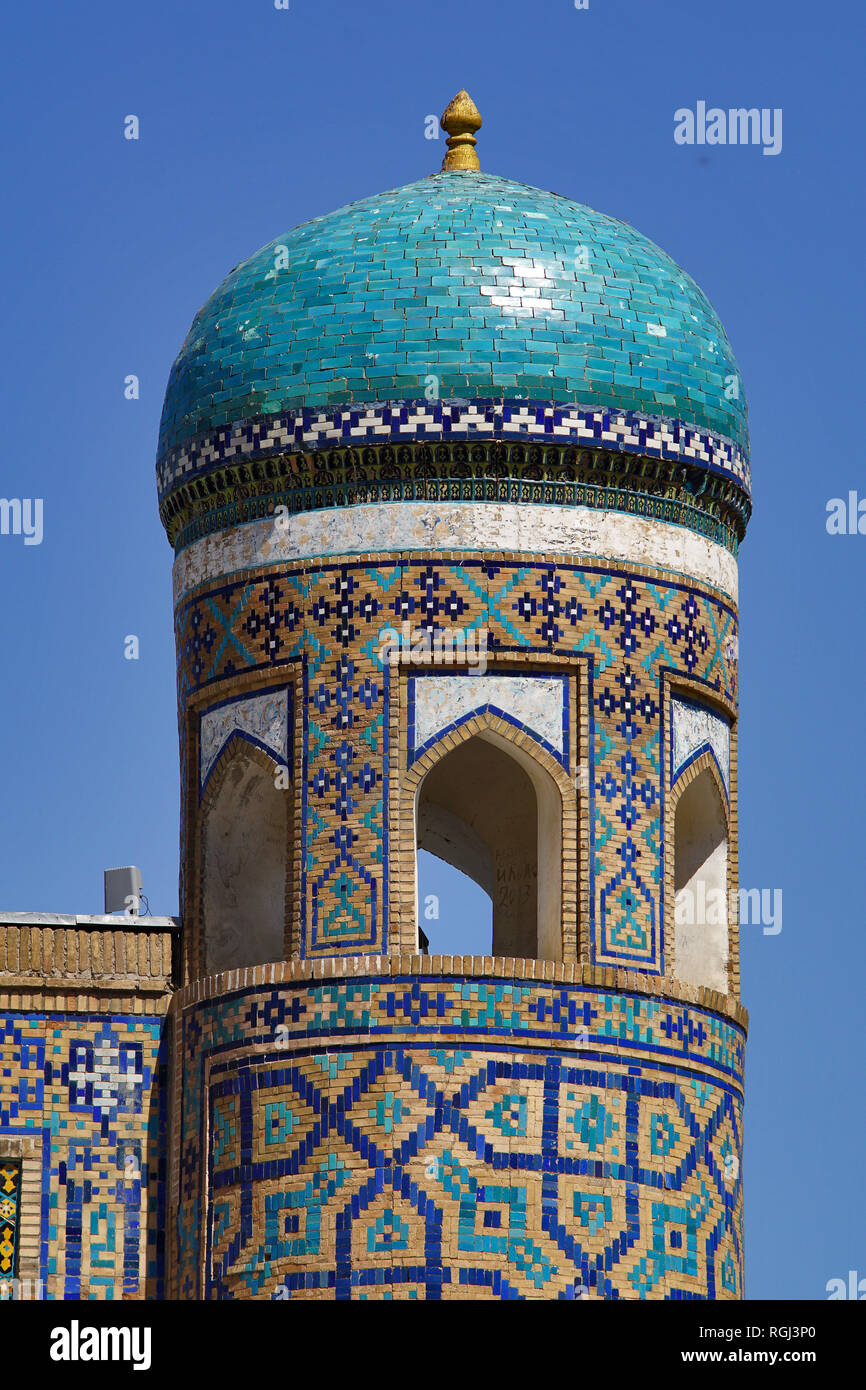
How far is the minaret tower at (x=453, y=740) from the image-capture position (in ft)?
64.2

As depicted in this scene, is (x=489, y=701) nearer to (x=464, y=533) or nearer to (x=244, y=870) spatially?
(x=464, y=533)

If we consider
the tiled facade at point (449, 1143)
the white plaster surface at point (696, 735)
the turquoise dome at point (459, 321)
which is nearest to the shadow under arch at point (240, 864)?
the tiled facade at point (449, 1143)

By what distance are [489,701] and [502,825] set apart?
2.44 m

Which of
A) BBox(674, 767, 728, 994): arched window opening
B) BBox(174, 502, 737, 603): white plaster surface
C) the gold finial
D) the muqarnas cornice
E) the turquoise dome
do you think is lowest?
BBox(674, 767, 728, 994): arched window opening

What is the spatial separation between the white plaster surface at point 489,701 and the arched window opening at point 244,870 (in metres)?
1.14

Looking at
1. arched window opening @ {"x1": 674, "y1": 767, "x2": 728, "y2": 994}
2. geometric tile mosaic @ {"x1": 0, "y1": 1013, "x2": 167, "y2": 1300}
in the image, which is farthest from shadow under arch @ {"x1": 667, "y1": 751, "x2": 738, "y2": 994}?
A: geometric tile mosaic @ {"x1": 0, "y1": 1013, "x2": 167, "y2": 1300}

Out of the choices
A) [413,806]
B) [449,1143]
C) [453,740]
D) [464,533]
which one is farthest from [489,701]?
[449,1143]

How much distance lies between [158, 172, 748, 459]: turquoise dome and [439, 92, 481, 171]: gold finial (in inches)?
24.4

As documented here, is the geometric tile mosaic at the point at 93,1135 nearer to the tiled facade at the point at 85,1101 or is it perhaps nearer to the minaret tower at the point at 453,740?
the tiled facade at the point at 85,1101

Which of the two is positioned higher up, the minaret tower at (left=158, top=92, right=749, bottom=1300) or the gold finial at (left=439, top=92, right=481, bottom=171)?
the gold finial at (left=439, top=92, right=481, bottom=171)

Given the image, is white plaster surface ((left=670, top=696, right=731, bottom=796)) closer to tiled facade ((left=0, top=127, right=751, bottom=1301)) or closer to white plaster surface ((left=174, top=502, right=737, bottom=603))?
tiled facade ((left=0, top=127, right=751, bottom=1301))

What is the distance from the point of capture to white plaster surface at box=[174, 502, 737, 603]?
2053cm
